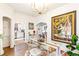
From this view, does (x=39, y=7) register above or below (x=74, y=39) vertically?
above

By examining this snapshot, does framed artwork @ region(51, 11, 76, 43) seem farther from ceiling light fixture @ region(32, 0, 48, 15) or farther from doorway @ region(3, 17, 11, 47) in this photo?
doorway @ region(3, 17, 11, 47)

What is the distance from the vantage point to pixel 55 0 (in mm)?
1077

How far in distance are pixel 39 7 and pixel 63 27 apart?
0.47 metres

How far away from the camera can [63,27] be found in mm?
1287

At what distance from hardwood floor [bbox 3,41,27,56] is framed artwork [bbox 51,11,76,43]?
0.50 m

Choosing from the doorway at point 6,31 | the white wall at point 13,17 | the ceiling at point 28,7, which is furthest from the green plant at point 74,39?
the doorway at point 6,31

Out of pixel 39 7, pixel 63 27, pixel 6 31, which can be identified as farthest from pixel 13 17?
pixel 63 27

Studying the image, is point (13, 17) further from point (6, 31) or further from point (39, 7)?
point (39, 7)

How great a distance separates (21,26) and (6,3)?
0.41 metres

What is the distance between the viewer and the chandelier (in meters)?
1.22

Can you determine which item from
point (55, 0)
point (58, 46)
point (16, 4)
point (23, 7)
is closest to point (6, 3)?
point (16, 4)

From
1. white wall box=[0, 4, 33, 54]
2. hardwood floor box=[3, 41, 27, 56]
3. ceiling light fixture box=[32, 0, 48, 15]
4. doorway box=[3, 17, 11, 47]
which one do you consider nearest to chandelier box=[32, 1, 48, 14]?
ceiling light fixture box=[32, 0, 48, 15]

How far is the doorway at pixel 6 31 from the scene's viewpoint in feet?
4.24

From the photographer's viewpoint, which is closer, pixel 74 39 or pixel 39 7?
pixel 74 39
